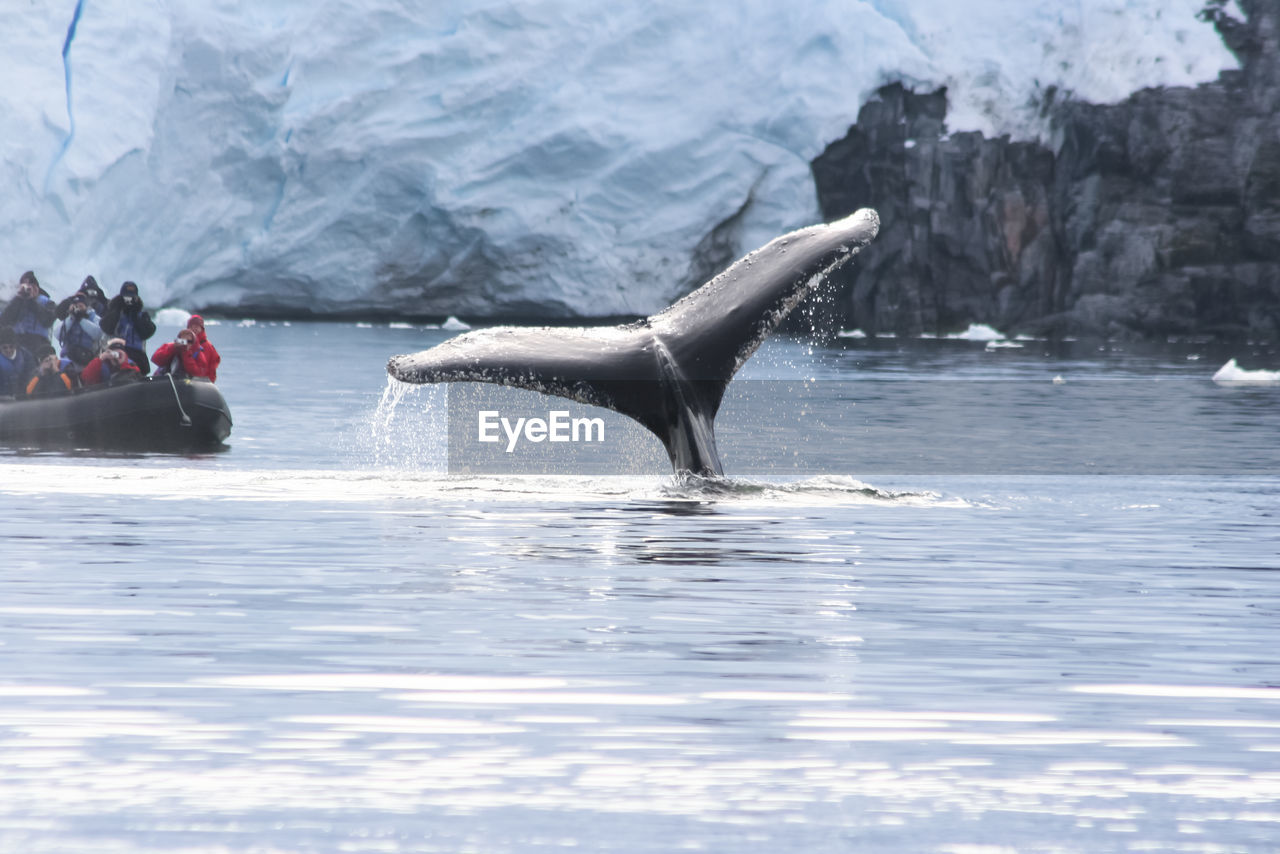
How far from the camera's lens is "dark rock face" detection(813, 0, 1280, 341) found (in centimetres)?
4059

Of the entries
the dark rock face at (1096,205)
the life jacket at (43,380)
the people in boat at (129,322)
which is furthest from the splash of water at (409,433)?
the dark rock face at (1096,205)

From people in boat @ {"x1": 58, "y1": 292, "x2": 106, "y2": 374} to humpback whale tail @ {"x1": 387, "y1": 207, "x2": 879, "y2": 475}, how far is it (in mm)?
8807

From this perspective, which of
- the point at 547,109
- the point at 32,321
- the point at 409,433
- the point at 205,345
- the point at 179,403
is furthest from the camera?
the point at 547,109

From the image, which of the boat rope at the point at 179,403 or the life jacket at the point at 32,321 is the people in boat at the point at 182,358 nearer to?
the boat rope at the point at 179,403

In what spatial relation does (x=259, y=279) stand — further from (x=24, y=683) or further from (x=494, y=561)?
(x=24, y=683)

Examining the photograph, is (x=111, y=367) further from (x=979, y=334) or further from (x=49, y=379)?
(x=979, y=334)

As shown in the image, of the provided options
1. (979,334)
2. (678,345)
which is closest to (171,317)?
(979,334)

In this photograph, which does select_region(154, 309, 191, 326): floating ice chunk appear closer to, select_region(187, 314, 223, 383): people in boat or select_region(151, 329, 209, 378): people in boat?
select_region(187, 314, 223, 383): people in boat

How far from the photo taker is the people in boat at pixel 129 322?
1803 cm

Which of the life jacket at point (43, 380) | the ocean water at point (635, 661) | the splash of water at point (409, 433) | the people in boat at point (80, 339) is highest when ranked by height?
the people in boat at point (80, 339)

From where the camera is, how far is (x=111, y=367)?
725 inches

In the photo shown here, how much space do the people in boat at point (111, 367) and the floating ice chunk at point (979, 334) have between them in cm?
2796

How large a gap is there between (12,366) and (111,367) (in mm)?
1146

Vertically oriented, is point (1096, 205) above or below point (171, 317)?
above
